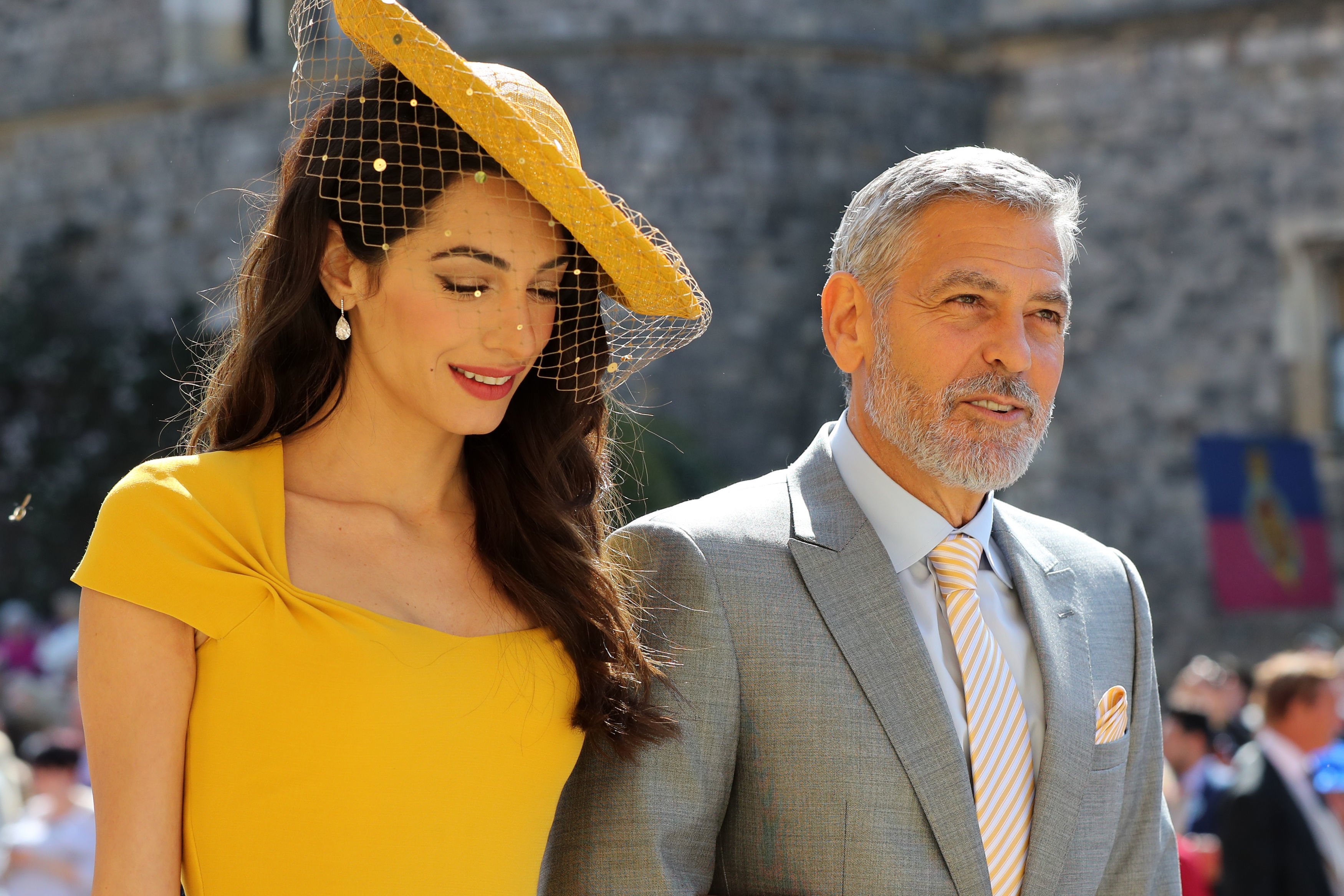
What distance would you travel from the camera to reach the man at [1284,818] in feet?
15.0

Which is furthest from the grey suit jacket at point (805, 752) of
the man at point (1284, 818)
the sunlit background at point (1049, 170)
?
the sunlit background at point (1049, 170)

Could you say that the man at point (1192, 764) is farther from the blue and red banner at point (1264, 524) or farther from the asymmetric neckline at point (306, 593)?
the asymmetric neckline at point (306, 593)

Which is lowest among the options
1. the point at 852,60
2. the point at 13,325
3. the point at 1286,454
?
the point at 1286,454

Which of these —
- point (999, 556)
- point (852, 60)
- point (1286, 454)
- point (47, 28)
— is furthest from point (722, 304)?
point (999, 556)

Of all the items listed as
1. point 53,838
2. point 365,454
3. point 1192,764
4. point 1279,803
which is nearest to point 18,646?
point 53,838

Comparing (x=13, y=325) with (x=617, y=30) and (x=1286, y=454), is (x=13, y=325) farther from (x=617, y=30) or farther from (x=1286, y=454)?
(x=1286, y=454)

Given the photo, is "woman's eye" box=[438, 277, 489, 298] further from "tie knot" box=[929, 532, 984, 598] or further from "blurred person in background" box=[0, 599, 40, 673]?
"blurred person in background" box=[0, 599, 40, 673]

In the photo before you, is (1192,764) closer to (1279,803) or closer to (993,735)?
(1279,803)

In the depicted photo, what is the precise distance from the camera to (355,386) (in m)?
2.12

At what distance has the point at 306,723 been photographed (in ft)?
6.02

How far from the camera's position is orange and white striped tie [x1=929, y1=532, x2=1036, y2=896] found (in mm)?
2055

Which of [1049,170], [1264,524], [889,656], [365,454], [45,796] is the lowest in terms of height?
[45,796]

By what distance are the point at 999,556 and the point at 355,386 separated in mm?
1032

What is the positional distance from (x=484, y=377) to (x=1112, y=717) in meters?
1.06
